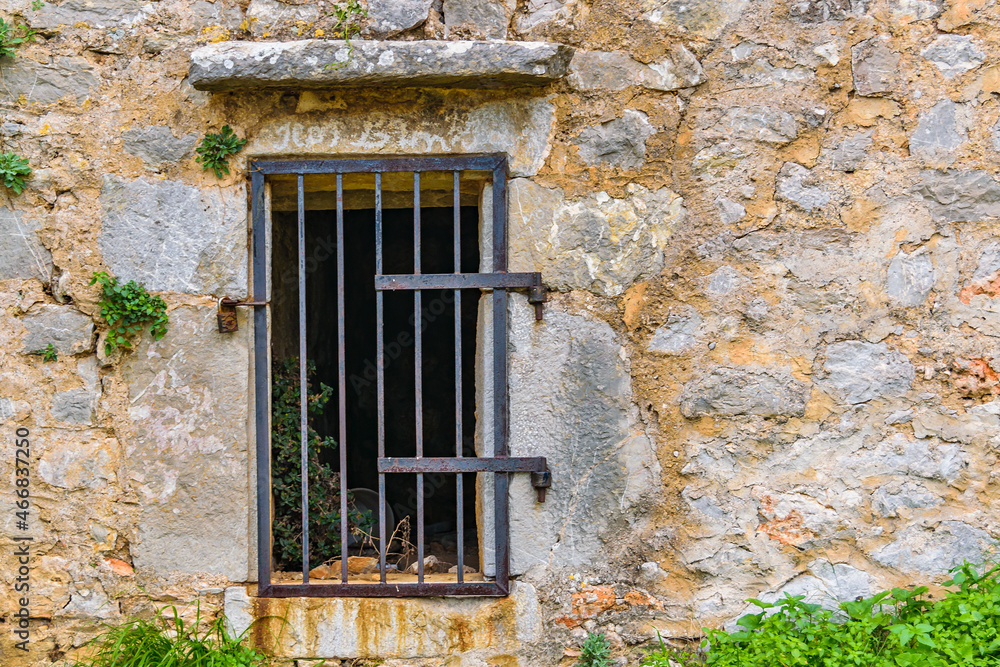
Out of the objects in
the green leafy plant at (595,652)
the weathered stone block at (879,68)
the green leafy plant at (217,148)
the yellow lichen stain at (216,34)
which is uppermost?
the yellow lichen stain at (216,34)

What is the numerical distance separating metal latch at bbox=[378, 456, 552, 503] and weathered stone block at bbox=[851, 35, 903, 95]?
1663mm

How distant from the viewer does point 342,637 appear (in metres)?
2.45

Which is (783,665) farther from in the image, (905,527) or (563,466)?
(563,466)

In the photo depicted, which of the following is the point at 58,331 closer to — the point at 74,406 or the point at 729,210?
the point at 74,406

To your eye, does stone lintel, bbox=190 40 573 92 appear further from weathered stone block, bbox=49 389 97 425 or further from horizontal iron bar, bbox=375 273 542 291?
weathered stone block, bbox=49 389 97 425

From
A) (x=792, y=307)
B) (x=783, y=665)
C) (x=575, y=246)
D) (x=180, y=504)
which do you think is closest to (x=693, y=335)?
(x=792, y=307)

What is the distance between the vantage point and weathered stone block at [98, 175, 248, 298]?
2.47 metres

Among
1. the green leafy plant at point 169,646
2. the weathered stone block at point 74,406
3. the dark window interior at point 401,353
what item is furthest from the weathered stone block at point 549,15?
the green leafy plant at point 169,646

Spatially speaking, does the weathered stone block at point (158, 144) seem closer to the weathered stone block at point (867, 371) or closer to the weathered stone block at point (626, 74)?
the weathered stone block at point (626, 74)

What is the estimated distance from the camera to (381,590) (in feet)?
8.05

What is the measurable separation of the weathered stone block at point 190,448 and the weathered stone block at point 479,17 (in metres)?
1.28

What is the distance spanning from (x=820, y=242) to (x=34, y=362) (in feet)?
8.82

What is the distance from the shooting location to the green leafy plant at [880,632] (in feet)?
6.93

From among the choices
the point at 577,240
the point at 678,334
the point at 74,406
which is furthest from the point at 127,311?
the point at 678,334
